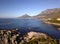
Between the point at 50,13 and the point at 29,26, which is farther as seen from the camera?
the point at 50,13

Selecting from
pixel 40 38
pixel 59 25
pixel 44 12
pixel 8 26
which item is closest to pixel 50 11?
pixel 44 12

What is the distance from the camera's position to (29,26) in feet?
15.4

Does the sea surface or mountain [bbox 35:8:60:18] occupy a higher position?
mountain [bbox 35:8:60:18]

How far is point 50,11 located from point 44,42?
1284mm

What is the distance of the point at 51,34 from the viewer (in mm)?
4621

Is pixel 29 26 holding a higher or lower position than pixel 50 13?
lower

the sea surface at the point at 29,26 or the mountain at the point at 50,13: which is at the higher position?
the mountain at the point at 50,13

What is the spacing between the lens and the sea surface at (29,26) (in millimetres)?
4621

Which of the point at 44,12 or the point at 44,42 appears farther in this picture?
the point at 44,12

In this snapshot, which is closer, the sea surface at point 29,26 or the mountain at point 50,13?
the sea surface at point 29,26

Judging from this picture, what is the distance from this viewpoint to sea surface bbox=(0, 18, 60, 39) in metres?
4.62

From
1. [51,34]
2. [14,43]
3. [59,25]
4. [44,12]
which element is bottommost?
[14,43]

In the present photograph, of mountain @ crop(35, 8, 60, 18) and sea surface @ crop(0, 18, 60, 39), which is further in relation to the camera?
mountain @ crop(35, 8, 60, 18)

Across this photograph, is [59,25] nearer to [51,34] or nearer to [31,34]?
[51,34]
